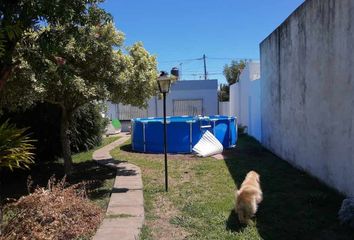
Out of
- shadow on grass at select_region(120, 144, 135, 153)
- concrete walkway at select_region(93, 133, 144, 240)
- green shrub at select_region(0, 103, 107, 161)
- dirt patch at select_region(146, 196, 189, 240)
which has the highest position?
green shrub at select_region(0, 103, 107, 161)

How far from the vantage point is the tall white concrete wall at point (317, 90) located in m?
7.60

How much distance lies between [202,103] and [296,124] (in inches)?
799

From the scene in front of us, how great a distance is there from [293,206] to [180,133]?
8.48 meters

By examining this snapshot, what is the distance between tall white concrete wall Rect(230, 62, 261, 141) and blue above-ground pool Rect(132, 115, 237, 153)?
2.18 metres

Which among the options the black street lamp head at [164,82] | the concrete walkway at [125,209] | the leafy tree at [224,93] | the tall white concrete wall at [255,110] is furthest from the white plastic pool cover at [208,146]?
the leafy tree at [224,93]

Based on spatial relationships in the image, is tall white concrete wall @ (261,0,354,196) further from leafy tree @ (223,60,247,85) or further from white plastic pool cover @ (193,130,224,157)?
leafy tree @ (223,60,247,85)

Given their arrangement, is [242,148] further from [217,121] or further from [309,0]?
[309,0]

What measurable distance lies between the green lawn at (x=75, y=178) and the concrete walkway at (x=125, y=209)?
22 centimetres

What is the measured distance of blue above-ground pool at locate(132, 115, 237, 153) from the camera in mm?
15594

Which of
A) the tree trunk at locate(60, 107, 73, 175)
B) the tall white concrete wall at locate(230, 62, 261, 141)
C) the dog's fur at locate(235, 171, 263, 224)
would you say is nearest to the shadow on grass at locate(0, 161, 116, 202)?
the tree trunk at locate(60, 107, 73, 175)

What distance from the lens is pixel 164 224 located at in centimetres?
676

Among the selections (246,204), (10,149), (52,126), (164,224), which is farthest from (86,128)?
(10,149)

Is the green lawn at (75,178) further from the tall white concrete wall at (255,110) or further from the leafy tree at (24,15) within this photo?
the tall white concrete wall at (255,110)

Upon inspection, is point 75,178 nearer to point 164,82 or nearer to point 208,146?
point 164,82
